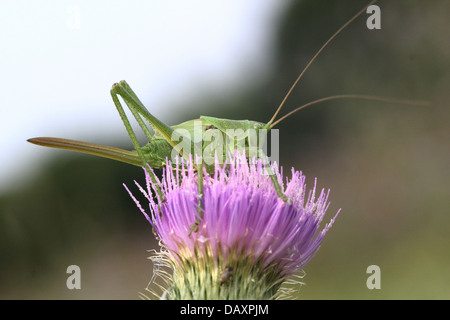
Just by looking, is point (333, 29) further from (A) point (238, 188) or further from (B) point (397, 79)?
(A) point (238, 188)

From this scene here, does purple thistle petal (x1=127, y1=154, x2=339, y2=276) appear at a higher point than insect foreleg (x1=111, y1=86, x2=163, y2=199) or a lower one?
lower

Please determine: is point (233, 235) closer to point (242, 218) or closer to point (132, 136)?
point (242, 218)

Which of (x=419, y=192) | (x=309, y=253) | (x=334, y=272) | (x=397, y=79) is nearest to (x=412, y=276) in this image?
(x=334, y=272)

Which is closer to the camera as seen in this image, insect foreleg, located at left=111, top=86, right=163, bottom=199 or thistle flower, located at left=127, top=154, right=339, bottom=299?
thistle flower, located at left=127, top=154, right=339, bottom=299

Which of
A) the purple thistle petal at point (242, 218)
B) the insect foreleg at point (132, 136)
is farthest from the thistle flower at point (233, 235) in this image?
the insect foreleg at point (132, 136)

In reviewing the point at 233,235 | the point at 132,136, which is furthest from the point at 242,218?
the point at 132,136

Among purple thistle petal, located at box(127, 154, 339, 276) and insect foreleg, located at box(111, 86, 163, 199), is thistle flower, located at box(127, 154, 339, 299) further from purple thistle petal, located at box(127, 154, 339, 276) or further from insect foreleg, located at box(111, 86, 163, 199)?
insect foreleg, located at box(111, 86, 163, 199)

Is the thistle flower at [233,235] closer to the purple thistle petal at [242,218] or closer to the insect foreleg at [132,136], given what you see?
the purple thistle petal at [242,218]

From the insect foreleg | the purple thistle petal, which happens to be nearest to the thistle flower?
the purple thistle petal
